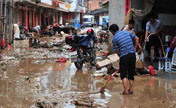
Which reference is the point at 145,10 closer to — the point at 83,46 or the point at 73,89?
the point at 83,46

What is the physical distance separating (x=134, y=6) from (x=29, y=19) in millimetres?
26344

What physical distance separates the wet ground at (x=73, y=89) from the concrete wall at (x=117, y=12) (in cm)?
233

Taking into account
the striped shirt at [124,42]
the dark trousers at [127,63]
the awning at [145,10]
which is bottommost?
the dark trousers at [127,63]

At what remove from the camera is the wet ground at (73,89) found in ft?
19.7

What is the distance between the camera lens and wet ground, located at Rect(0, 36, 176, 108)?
601 cm

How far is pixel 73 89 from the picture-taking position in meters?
7.41

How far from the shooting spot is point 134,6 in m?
10.8

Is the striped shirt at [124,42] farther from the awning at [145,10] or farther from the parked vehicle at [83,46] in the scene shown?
the parked vehicle at [83,46]

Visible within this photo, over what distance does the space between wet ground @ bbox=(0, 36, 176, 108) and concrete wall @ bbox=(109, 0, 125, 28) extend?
2335 millimetres

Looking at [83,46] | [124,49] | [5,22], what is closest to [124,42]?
[124,49]

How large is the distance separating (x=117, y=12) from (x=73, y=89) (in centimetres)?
524

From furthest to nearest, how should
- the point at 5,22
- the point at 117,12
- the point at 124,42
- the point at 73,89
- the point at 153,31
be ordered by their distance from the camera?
the point at 5,22 → the point at 117,12 → the point at 153,31 → the point at 73,89 → the point at 124,42

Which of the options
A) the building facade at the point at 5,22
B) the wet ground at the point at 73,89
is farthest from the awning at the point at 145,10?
the building facade at the point at 5,22

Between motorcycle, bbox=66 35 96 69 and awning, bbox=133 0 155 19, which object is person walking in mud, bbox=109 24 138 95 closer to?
awning, bbox=133 0 155 19
